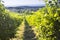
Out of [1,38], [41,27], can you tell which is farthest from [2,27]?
[41,27]

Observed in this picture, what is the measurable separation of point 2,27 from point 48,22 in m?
4.56

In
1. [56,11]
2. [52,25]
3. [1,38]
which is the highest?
[56,11]

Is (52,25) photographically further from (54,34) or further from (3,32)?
(3,32)

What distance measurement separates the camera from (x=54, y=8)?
7895 mm

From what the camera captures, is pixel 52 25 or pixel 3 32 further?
pixel 3 32

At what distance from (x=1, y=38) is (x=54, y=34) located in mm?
6058

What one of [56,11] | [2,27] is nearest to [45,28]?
[56,11]

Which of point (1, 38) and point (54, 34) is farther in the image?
point (1, 38)

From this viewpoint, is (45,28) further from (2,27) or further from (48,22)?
(2,27)

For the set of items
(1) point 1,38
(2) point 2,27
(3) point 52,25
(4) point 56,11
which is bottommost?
(1) point 1,38

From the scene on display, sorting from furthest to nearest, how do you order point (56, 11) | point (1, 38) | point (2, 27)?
point (1, 38) < point (2, 27) < point (56, 11)

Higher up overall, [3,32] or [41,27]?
[41,27]

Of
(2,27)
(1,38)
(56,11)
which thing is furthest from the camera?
(1,38)

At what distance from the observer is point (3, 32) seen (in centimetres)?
1241
